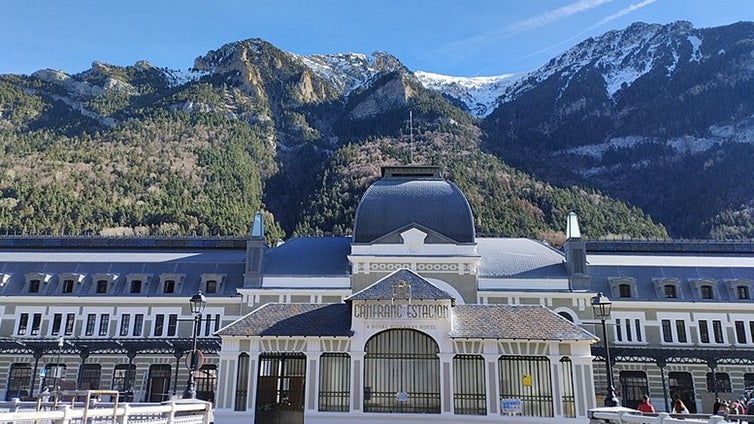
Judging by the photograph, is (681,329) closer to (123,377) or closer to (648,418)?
(648,418)

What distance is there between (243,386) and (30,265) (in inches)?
1198

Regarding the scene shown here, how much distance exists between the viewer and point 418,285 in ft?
101

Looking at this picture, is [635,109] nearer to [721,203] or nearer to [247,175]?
[721,203]

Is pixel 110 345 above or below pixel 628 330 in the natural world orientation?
below

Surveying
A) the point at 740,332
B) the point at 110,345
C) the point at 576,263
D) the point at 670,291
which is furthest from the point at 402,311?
the point at 740,332

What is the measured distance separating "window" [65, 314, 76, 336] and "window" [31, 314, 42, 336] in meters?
1.92

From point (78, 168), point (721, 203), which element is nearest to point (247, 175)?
point (78, 168)

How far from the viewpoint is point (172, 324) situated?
47375 millimetres

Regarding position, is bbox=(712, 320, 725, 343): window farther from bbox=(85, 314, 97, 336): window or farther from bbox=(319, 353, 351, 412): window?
bbox=(85, 314, 97, 336): window

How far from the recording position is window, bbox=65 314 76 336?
1852 inches

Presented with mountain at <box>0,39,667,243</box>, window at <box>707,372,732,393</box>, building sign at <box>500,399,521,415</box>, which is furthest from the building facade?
mountain at <box>0,39,667,243</box>

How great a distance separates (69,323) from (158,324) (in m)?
6.71

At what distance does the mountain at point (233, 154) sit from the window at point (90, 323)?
36.4 meters

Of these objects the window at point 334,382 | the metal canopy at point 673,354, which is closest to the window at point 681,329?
the metal canopy at point 673,354
